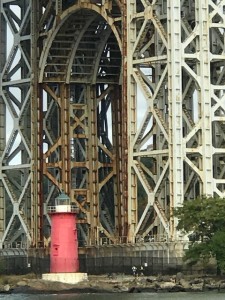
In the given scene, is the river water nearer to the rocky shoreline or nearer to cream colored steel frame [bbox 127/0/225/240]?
the rocky shoreline

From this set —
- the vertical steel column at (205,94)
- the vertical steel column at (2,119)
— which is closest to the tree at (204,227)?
the vertical steel column at (205,94)

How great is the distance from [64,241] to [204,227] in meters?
9.87

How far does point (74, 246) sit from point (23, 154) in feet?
60.4

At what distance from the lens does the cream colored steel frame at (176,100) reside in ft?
387

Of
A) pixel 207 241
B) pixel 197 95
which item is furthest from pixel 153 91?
pixel 207 241

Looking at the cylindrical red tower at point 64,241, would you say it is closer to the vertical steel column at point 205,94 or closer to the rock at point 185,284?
the vertical steel column at point 205,94

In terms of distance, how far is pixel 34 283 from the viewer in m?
117

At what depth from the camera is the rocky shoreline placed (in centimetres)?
11000

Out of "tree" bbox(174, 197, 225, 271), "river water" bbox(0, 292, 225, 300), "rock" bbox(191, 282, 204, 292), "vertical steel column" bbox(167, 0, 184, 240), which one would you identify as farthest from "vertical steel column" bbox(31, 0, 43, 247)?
"rock" bbox(191, 282, 204, 292)

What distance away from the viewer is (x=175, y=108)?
118 meters

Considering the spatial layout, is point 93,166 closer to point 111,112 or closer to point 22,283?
point 111,112

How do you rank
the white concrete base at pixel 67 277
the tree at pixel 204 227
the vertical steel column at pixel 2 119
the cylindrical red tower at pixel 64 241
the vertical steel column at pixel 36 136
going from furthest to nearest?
1. the vertical steel column at pixel 2 119
2. the vertical steel column at pixel 36 136
3. the cylindrical red tower at pixel 64 241
4. the white concrete base at pixel 67 277
5. the tree at pixel 204 227

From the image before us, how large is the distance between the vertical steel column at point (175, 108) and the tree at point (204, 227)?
2910mm

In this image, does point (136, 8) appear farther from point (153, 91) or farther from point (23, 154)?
point (23, 154)
